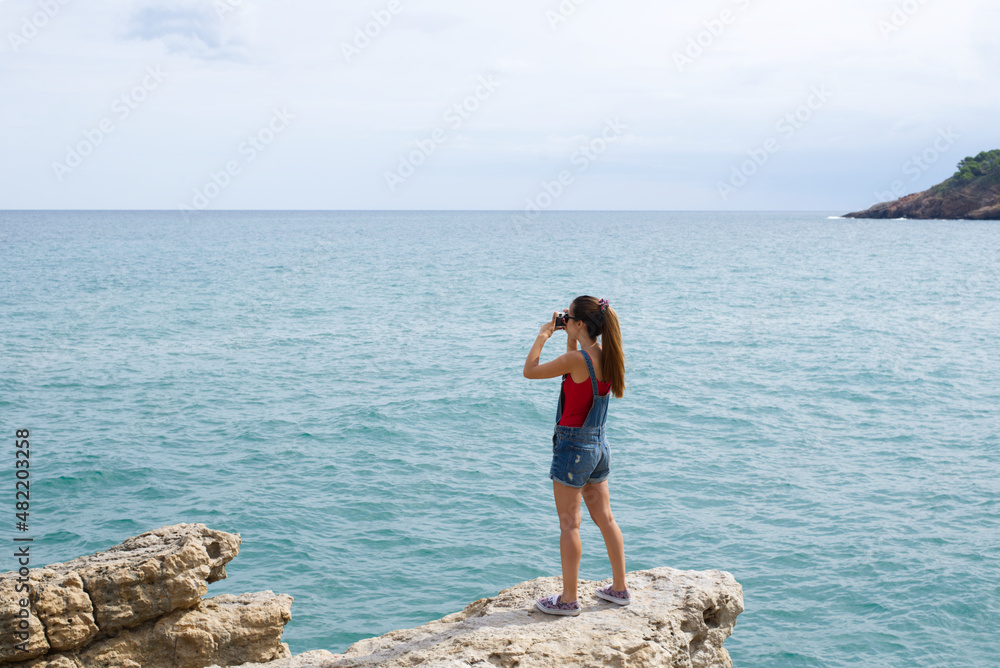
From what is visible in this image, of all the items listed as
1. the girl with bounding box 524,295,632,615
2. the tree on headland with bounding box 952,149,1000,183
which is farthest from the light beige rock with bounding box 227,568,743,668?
the tree on headland with bounding box 952,149,1000,183

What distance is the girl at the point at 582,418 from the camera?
16.8ft

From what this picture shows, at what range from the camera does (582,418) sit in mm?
5230

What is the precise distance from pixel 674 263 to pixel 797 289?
769 inches

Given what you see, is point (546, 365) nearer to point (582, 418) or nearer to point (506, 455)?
point (582, 418)

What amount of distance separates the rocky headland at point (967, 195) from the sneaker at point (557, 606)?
131 meters

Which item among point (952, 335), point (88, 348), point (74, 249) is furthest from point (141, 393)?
point (74, 249)

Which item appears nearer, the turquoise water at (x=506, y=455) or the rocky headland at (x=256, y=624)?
the rocky headland at (x=256, y=624)

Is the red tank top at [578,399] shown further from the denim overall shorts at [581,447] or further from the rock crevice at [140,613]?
the rock crevice at [140,613]

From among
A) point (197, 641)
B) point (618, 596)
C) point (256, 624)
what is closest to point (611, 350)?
point (618, 596)

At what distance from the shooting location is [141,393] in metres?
19.2

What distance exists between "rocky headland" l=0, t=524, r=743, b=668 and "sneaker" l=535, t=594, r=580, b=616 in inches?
1.8

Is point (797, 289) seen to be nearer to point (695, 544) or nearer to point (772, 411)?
point (772, 411)

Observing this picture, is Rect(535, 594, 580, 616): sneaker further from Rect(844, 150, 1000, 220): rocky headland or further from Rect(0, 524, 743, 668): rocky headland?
Rect(844, 150, 1000, 220): rocky headland

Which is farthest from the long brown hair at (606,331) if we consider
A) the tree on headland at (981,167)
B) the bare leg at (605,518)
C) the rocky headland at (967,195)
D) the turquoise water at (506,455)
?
Result: the tree on headland at (981,167)
